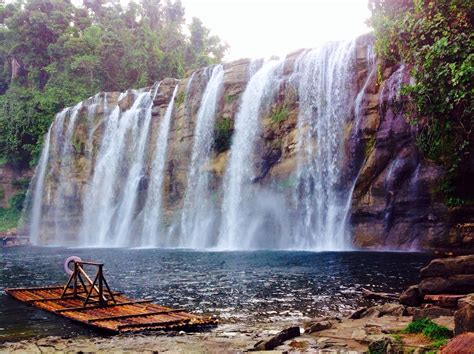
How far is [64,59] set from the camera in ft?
208

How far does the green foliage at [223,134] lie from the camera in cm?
3772

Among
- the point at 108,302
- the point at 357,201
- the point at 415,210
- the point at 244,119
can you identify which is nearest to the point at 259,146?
the point at 244,119

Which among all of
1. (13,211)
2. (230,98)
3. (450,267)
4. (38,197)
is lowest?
(450,267)

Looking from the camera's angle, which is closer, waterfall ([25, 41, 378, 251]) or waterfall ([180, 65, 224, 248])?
waterfall ([25, 41, 378, 251])

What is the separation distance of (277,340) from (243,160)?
27.8 m

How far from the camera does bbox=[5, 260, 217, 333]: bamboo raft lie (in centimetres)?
1075

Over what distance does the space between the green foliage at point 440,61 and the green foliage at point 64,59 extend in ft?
148

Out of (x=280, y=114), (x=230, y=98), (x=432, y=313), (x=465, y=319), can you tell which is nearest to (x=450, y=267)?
(x=432, y=313)

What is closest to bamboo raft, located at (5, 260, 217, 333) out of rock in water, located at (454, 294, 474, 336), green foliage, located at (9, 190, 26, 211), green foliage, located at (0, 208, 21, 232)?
rock in water, located at (454, 294, 474, 336)

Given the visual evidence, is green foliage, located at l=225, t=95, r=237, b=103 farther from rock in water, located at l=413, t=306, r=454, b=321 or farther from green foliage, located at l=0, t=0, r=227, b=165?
rock in water, located at l=413, t=306, r=454, b=321

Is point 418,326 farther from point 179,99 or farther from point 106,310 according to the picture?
point 179,99

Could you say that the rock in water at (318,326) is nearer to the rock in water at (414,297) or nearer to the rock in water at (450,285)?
the rock in water at (414,297)

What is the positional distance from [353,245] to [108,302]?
721 inches

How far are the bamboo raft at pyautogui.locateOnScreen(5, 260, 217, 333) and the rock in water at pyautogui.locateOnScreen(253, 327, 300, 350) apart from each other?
7.63ft
